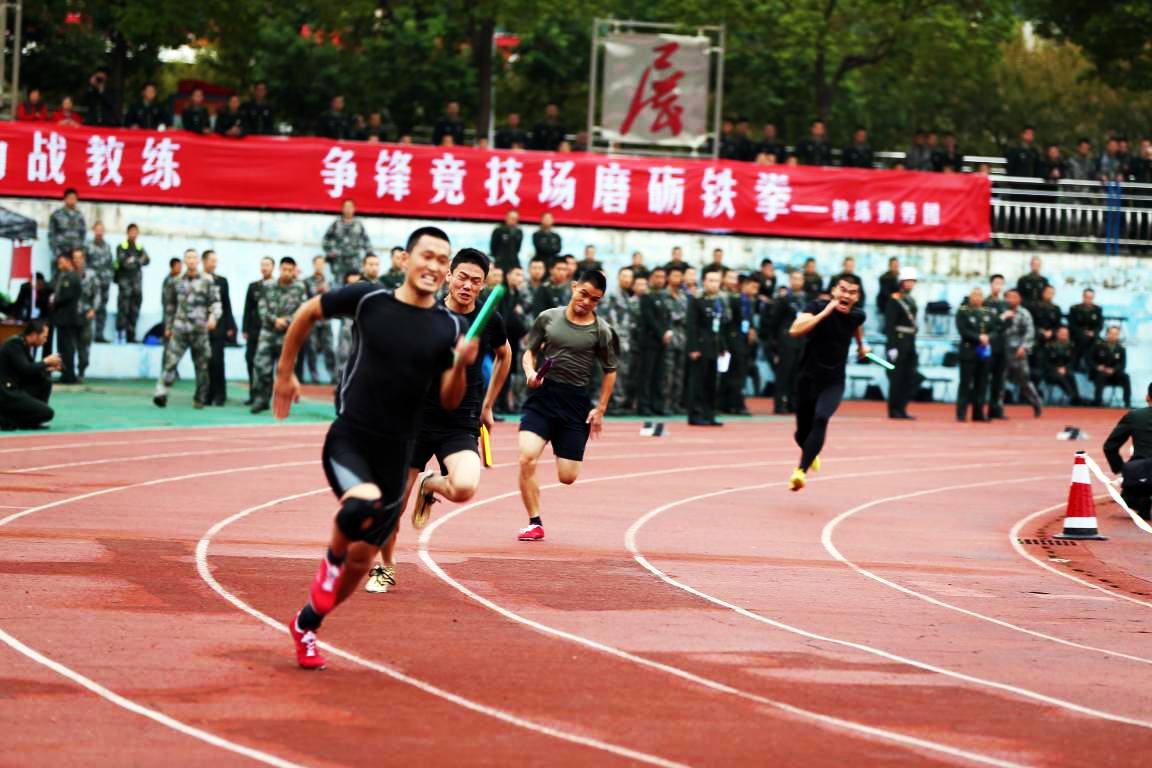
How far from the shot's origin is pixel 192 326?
77.4 ft

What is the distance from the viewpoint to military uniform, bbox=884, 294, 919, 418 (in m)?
28.0

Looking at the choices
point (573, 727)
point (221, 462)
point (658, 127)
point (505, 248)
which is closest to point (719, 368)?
point (505, 248)

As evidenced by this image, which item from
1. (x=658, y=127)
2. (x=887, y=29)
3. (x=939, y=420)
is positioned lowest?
(x=939, y=420)

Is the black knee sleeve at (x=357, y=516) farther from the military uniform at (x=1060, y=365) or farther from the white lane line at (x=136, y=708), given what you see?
the military uniform at (x=1060, y=365)

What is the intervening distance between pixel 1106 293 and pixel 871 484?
16.0 m

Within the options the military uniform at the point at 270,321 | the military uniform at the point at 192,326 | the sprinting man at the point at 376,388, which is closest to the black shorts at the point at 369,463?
the sprinting man at the point at 376,388

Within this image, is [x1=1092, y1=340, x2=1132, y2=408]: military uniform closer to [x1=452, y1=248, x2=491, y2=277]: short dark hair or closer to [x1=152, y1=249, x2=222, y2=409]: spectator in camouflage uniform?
[x1=152, y1=249, x2=222, y2=409]: spectator in camouflage uniform

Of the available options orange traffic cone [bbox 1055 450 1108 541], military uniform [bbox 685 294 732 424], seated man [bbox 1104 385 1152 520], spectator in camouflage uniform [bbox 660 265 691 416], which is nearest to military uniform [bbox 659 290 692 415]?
spectator in camouflage uniform [bbox 660 265 691 416]

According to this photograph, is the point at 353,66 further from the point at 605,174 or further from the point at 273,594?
the point at 273,594

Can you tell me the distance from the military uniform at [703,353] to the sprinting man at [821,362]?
835 cm

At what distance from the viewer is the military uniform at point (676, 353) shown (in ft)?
85.1

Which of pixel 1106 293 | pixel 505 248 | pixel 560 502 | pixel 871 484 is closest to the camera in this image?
pixel 560 502

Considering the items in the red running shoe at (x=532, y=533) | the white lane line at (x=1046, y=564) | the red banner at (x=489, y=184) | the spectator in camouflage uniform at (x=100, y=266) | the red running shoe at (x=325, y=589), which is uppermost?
the red banner at (x=489, y=184)

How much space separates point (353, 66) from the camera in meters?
39.7
